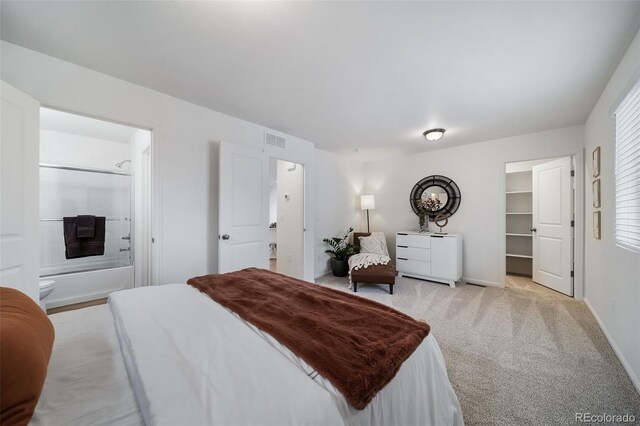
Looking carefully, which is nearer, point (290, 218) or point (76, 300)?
point (76, 300)

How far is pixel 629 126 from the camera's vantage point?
176 cm

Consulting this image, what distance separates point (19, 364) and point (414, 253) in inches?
169

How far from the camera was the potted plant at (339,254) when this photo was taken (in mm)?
4328

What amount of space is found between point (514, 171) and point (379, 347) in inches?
199

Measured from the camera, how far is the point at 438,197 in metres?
4.33

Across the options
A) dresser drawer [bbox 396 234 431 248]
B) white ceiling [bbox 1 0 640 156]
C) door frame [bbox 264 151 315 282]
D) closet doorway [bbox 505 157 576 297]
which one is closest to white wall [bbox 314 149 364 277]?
door frame [bbox 264 151 315 282]

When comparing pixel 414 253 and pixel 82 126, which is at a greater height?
pixel 82 126

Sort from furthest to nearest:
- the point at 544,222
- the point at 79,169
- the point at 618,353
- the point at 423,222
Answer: the point at 423,222 < the point at 544,222 < the point at 79,169 < the point at 618,353

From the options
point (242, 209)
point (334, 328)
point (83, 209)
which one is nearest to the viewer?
point (334, 328)

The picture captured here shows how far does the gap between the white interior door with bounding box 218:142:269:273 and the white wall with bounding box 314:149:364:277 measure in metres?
1.28

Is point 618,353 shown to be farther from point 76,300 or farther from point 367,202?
point 76,300

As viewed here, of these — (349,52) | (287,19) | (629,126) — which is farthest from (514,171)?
(287,19)

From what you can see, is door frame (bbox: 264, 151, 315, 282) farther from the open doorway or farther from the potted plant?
the potted plant

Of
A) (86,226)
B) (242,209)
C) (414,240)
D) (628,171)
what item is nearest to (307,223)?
(242,209)
